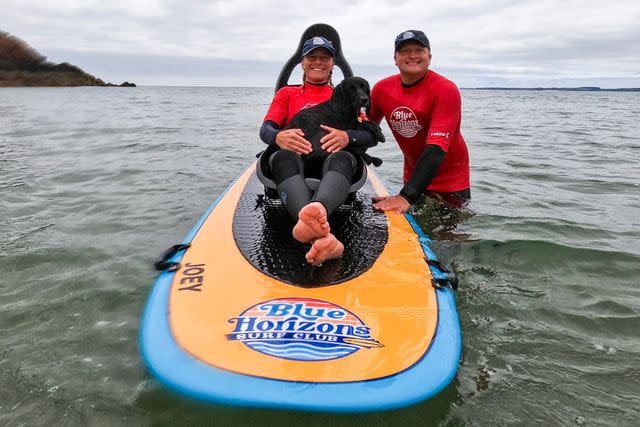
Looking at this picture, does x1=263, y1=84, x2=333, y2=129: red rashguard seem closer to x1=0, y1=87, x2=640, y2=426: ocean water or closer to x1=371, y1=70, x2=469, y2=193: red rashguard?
x1=371, y1=70, x2=469, y2=193: red rashguard

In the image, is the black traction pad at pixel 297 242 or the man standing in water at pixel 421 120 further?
the man standing in water at pixel 421 120

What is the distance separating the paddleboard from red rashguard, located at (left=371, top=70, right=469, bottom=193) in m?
1.19

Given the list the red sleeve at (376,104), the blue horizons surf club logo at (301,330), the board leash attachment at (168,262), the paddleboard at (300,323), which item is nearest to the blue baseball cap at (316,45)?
the red sleeve at (376,104)

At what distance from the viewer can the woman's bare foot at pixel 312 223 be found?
2539 mm

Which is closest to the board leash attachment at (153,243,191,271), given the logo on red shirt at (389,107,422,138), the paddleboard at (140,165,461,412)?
the paddleboard at (140,165,461,412)

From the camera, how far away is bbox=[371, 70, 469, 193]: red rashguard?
3830 mm

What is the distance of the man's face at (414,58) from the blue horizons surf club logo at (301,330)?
8.44ft

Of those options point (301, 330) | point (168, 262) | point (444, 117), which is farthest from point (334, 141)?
point (301, 330)

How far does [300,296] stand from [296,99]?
209cm

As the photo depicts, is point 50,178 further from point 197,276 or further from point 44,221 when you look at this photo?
point 197,276

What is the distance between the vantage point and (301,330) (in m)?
2.17

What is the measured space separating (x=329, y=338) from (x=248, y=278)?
772 mm

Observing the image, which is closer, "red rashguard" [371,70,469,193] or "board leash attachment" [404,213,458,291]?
"board leash attachment" [404,213,458,291]

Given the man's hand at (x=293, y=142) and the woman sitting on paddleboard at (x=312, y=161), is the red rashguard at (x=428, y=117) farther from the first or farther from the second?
the man's hand at (x=293, y=142)
